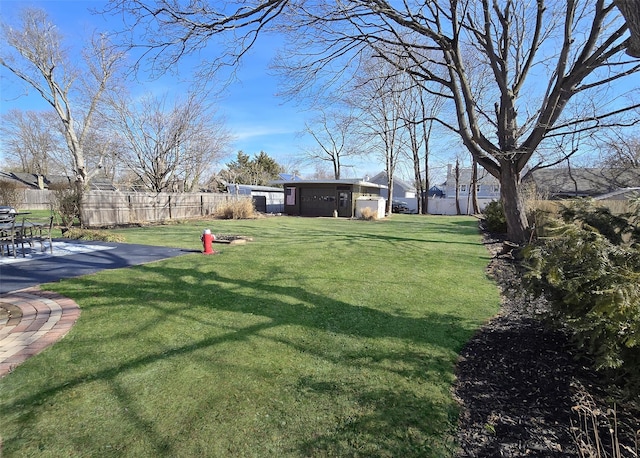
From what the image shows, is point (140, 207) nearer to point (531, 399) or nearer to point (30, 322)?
point (30, 322)

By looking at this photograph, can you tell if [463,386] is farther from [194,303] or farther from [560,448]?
[194,303]

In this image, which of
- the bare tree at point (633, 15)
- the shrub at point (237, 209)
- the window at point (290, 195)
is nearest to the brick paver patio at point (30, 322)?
the bare tree at point (633, 15)

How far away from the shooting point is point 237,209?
18.5 m

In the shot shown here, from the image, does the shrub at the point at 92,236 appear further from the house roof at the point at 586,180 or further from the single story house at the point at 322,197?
the house roof at the point at 586,180

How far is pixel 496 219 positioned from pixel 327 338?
11.9 m

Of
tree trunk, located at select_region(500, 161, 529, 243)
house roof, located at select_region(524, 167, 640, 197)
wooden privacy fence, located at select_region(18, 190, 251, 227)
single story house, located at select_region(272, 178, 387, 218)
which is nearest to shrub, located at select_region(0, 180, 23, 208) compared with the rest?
wooden privacy fence, located at select_region(18, 190, 251, 227)

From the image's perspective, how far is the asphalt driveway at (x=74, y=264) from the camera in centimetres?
507

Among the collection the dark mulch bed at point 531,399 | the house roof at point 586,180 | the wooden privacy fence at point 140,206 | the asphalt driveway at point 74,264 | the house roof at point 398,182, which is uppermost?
the house roof at point 398,182

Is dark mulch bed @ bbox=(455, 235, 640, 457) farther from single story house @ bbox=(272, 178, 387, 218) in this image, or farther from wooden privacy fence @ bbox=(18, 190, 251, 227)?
single story house @ bbox=(272, 178, 387, 218)

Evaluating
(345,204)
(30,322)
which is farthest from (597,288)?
(345,204)

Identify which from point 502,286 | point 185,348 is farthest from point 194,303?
point 502,286

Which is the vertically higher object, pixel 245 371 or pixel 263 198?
pixel 263 198

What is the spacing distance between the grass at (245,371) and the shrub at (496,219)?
8605 mm

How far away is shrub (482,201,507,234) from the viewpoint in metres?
12.5
